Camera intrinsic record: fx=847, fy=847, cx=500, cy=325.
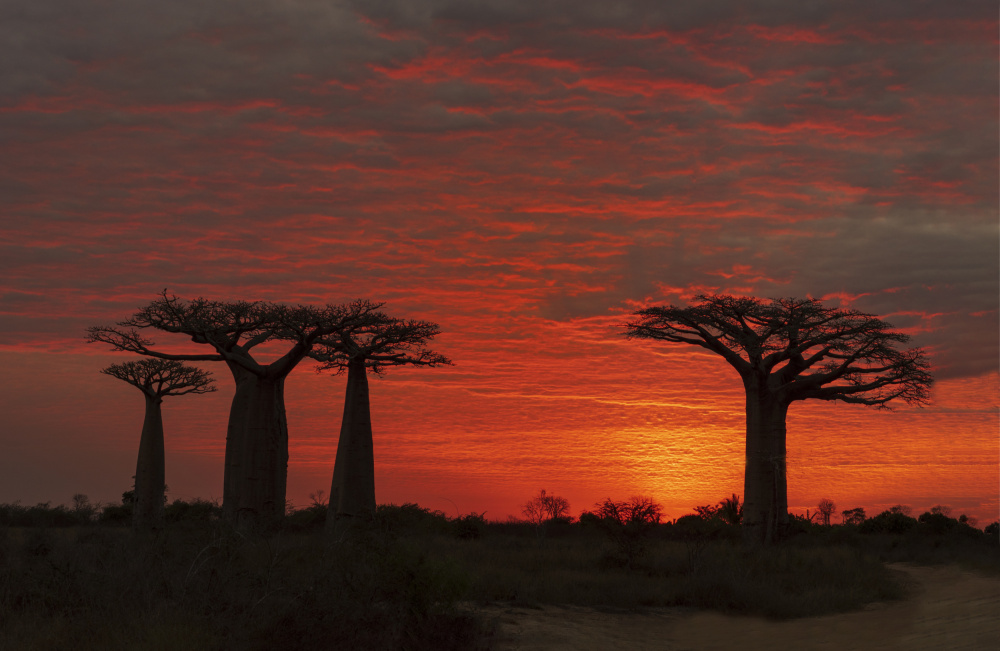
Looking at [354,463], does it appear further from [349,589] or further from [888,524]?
[888,524]

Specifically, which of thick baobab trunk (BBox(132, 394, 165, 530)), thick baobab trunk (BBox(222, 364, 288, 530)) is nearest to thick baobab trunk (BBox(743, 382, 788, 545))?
thick baobab trunk (BBox(222, 364, 288, 530))

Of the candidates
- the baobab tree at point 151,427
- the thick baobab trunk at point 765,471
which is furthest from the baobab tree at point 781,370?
the baobab tree at point 151,427

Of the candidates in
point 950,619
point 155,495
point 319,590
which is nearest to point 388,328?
point 155,495

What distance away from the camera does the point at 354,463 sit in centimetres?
2269

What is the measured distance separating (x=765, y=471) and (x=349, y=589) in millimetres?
16067

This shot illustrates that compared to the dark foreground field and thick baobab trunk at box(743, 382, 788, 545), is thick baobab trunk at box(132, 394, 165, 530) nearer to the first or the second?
the dark foreground field

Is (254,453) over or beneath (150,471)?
over

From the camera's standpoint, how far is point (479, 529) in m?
25.5

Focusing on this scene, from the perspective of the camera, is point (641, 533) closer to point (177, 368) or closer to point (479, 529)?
point (479, 529)

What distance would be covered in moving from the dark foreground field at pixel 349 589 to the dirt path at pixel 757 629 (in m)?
0.16

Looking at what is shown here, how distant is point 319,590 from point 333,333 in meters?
13.9

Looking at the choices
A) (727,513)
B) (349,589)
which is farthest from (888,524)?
(349,589)

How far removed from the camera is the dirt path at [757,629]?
10828mm

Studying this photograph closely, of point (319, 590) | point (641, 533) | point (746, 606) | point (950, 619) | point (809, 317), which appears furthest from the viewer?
point (809, 317)
